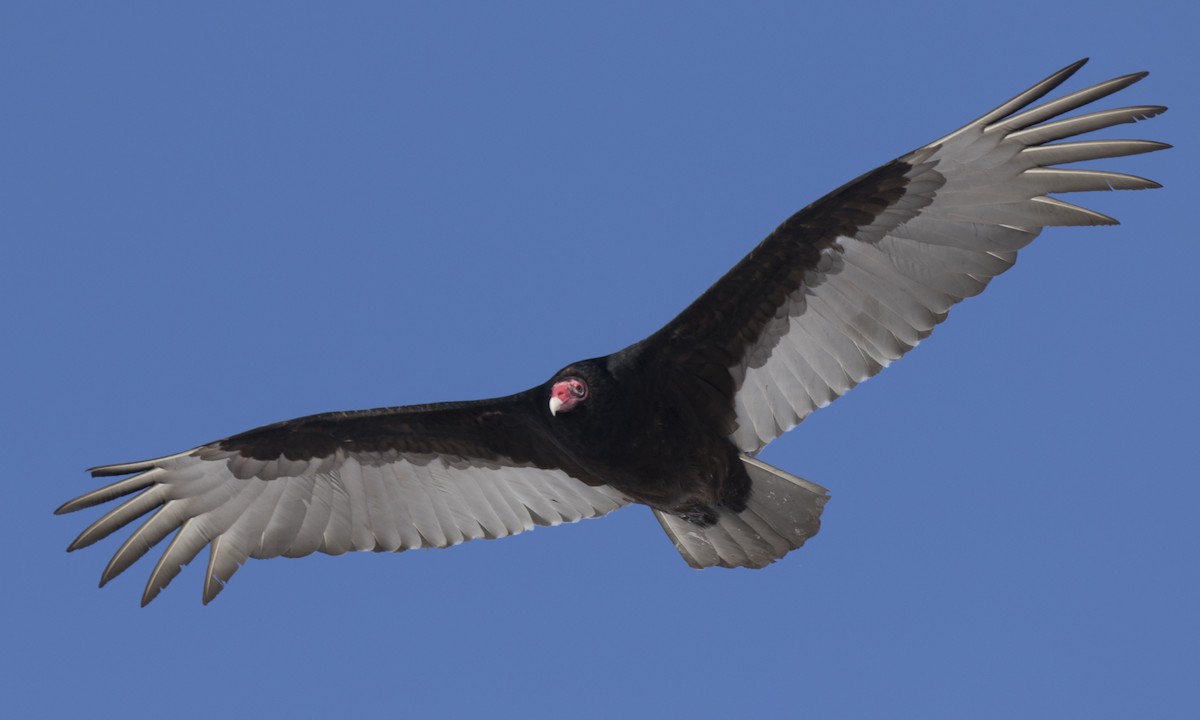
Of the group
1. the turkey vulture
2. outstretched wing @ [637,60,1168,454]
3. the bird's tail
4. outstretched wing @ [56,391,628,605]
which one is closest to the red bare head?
the turkey vulture

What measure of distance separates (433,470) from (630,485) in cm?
142

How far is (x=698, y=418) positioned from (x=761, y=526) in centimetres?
69

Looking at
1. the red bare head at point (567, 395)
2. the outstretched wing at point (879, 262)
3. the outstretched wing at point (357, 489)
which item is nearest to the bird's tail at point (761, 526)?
the outstretched wing at point (879, 262)

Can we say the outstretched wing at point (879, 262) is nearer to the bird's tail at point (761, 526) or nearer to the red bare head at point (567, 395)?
the bird's tail at point (761, 526)

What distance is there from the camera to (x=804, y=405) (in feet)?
23.6

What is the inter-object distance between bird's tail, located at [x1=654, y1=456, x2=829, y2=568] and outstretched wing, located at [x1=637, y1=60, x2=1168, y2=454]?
0.73ft

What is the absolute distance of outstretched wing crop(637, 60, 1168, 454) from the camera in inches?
254

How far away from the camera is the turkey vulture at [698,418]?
21.7ft

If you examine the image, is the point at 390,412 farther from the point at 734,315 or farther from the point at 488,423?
the point at 734,315

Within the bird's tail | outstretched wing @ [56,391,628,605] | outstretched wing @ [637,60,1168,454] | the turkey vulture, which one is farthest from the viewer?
outstretched wing @ [56,391,628,605]

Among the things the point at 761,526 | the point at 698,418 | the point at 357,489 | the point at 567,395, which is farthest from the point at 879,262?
the point at 357,489

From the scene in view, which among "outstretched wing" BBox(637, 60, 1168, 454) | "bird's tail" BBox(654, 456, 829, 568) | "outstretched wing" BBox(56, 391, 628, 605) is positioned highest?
"outstretched wing" BBox(56, 391, 628, 605)

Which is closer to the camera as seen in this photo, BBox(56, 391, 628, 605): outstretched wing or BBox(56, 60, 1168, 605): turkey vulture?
BBox(56, 60, 1168, 605): turkey vulture

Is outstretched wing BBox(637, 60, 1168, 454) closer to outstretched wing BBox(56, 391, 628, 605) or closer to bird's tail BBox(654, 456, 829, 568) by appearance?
bird's tail BBox(654, 456, 829, 568)
